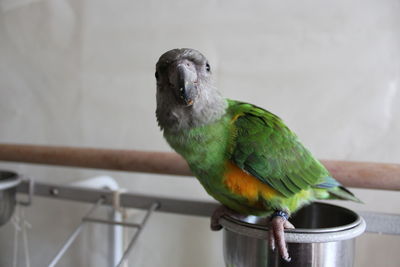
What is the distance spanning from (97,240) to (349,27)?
1.23m

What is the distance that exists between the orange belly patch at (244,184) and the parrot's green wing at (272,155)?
0.01 metres

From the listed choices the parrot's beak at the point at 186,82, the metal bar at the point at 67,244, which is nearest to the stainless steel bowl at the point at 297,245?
the parrot's beak at the point at 186,82

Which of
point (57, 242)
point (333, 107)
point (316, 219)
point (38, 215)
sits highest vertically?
point (333, 107)

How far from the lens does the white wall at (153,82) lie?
3.27ft

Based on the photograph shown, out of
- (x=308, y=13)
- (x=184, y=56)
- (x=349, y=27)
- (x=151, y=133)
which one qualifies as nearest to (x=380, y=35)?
(x=349, y=27)

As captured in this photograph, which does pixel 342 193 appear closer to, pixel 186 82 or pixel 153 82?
pixel 186 82

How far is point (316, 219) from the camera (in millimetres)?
765

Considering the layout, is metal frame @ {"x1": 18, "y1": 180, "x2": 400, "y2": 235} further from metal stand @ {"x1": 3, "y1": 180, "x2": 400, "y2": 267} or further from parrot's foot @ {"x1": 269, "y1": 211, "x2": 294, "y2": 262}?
parrot's foot @ {"x1": 269, "y1": 211, "x2": 294, "y2": 262}

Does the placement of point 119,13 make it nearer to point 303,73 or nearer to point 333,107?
point 303,73

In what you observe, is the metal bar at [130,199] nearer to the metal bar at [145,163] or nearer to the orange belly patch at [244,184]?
the metal bar at [145,163]

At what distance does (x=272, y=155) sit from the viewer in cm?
63

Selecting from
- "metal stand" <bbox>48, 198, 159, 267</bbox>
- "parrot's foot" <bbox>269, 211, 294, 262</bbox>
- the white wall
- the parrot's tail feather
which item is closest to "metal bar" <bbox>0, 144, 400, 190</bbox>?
the parrot's tail feather

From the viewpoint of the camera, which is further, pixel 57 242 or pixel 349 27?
pixel 57 242

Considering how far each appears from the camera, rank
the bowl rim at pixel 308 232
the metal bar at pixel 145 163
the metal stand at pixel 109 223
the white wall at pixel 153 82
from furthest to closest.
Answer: the white wall at pixel 153 82, the metal stand at pixel 109 223, the metal bar at pixel 145 163, the bowl rim at pixel 308 232
